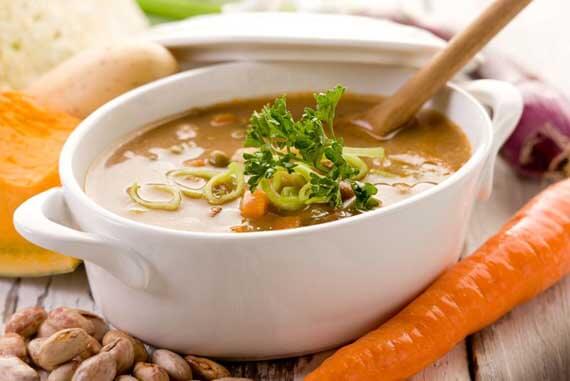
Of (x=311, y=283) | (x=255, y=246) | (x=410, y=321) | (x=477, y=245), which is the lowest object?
(x=477, y=245)

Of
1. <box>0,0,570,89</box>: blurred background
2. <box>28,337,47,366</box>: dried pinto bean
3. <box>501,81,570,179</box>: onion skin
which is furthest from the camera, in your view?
<box>0,0,570,89</box>: blurred background

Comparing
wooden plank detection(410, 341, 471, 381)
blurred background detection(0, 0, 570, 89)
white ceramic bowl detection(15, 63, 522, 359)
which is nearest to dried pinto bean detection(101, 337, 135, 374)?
white ceramic bowl detection(15, 63, 522, 359)

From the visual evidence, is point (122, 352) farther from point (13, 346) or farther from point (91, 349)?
point (13, 346)

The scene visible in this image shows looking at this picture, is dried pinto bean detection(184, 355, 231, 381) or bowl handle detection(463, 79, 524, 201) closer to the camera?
dried pinto bean detection(184, 355, 231, 381)

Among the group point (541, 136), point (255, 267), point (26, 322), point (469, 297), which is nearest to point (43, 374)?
point (26, 322)

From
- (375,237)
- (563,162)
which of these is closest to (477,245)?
(563,162)

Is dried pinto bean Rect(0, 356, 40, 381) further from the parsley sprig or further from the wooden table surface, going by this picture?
the parsley sprig

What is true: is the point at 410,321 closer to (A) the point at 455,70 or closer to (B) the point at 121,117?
(A) the point at 455,70
